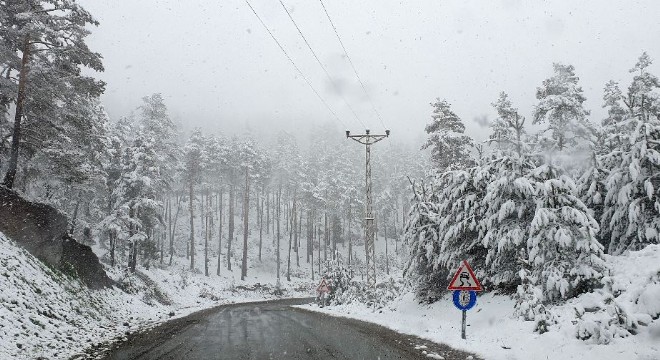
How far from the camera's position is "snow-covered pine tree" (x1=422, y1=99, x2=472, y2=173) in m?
31.8

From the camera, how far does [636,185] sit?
454 inches

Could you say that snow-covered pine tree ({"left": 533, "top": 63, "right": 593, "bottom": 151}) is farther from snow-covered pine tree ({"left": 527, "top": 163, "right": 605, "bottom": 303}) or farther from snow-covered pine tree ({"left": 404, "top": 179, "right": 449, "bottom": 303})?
snow-covered pine tree ({"left": 527, "top": 163, "right": 605, "bottom": 303})

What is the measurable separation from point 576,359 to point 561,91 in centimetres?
2656

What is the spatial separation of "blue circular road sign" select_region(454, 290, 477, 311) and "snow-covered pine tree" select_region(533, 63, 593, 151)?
19.6 m

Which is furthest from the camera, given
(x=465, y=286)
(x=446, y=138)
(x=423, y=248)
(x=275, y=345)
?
(x=446, y=138)

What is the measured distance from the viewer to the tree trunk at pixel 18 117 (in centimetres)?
1644

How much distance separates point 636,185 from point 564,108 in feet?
60.7

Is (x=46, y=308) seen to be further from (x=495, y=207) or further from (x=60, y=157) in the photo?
(x=495, y=207)

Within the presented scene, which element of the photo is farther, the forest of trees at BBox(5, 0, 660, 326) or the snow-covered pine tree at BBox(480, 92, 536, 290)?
the snow-covered pine tree at BBox(480, 92, 536, 290)

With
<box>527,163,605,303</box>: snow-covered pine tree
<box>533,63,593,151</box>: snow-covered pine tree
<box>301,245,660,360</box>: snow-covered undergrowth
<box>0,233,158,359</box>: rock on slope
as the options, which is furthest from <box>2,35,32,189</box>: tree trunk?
<box>533,63,593,151</box>: snow-covered pine tree

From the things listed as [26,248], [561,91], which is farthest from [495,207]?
[561,91]

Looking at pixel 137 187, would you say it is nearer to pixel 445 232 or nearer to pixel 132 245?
pixel 132 245

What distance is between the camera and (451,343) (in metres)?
11.0

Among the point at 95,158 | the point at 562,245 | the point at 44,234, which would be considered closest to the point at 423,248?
the point at 562,245
